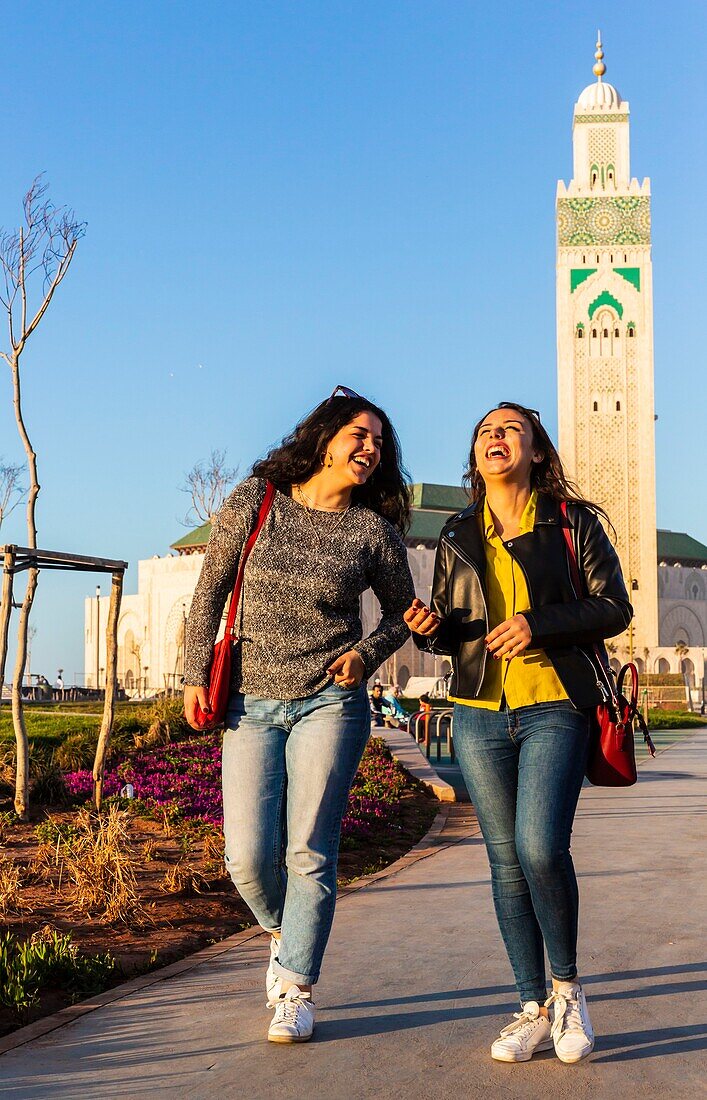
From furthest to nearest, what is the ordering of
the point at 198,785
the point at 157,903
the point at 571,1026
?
the point at 198,785, the point at 157,903, the point at 571,1026

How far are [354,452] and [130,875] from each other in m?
2.60

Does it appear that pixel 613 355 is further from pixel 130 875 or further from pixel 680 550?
pixel 130 875

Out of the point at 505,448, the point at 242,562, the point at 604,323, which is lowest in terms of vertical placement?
the point at 242,562

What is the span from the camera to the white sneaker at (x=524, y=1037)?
334 centimetres

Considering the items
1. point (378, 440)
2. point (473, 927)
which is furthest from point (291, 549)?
point (473, 927)

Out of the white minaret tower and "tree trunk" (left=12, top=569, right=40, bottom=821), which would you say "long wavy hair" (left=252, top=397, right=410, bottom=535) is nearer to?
"tree trunk" (left=12, top=569, right=40, bottom=821)

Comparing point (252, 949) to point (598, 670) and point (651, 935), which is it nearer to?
point (651, 935)

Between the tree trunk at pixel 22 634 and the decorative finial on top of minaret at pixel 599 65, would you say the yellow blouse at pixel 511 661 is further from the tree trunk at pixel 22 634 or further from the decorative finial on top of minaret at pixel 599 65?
the decorative finial on top of minaret at pixel 599 65

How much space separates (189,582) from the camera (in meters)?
86.1

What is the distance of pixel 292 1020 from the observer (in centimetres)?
348

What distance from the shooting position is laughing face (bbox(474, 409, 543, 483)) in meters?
3.83

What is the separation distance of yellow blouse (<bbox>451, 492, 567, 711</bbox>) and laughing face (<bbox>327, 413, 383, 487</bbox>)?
474mm

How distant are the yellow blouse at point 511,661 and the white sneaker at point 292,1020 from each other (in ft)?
3.26

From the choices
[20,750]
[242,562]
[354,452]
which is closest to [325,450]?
[354,452]
